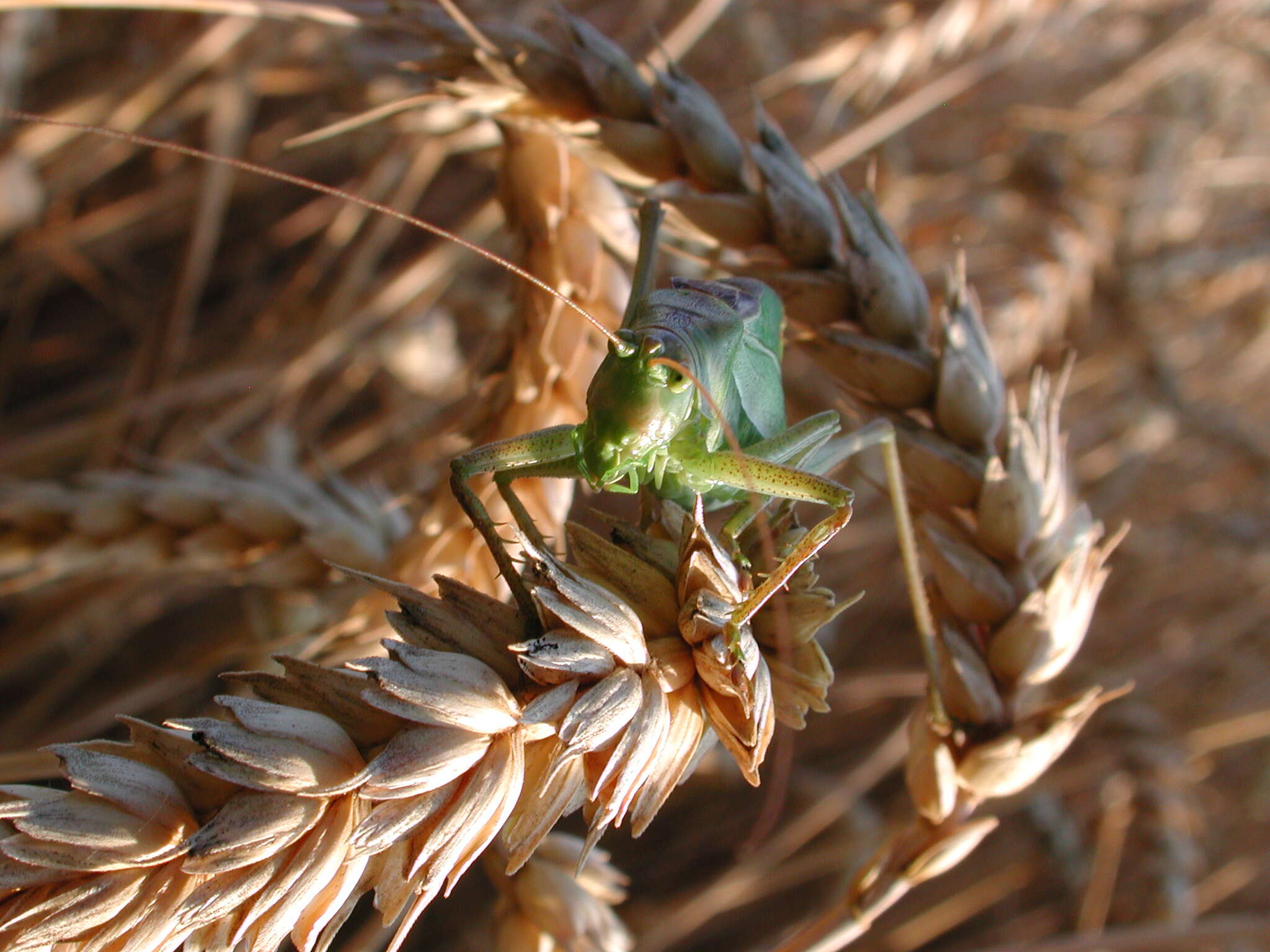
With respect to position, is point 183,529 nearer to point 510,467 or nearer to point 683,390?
point 510,467

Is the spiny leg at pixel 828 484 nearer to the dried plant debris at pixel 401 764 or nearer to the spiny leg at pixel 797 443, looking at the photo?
the spiny leg at pixel 797 443

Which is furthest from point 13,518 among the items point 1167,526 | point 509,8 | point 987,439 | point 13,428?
point 1167,526

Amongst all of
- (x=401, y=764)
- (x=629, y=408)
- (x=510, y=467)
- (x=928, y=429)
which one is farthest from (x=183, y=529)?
(x=928, y=429)

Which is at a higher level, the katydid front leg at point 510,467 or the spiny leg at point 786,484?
the katydid front leg at point 510,467

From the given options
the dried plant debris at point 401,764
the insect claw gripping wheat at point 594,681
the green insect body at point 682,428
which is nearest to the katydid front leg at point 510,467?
the green insect body at point 682,428

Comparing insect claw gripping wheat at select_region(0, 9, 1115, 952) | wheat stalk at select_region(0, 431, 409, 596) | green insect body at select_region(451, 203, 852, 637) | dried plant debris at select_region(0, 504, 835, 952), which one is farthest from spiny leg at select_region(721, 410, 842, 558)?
wheat stalk at select_region(0, 431, 409, 596)

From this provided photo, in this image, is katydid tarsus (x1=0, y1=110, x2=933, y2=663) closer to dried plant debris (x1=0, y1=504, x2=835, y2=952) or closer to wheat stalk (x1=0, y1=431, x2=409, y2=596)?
dried plant debris (x1=0, y1=504, x2=835, y2=952)

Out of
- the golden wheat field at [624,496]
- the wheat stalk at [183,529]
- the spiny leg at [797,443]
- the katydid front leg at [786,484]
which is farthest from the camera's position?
the wheat stalk at [183,529]

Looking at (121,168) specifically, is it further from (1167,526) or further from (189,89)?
(1167,526)
